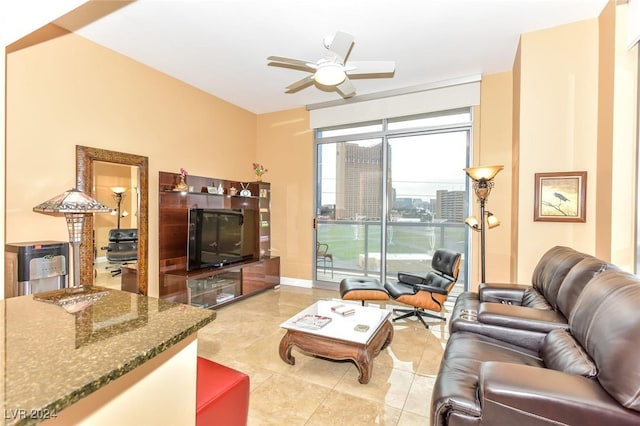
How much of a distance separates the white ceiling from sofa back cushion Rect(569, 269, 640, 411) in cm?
253

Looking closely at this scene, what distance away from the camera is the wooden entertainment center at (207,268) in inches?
157

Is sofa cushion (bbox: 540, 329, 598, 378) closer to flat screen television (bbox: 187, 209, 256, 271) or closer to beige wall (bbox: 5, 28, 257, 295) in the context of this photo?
flat screen television (bbox: 187, 209, 256, 271)

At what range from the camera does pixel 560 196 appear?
10.0ft

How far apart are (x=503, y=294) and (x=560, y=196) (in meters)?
1.14

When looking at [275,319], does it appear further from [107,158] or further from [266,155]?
[266,155]

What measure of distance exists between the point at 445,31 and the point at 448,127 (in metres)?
1.45

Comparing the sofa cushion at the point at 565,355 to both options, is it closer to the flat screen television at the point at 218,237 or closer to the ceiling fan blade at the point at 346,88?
the ceiling fan blade at the point at 346,88

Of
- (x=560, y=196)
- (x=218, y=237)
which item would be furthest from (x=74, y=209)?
(x=560, y=196)

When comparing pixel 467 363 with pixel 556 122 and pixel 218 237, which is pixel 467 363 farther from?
pixel 218 237

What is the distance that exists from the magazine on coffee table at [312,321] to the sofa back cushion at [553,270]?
68.7 inches

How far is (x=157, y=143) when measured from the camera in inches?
159

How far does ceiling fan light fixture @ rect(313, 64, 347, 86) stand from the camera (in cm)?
277

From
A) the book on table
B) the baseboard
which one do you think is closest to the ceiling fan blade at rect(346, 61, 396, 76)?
the book on table

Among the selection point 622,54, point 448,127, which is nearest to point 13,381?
point 622,54
